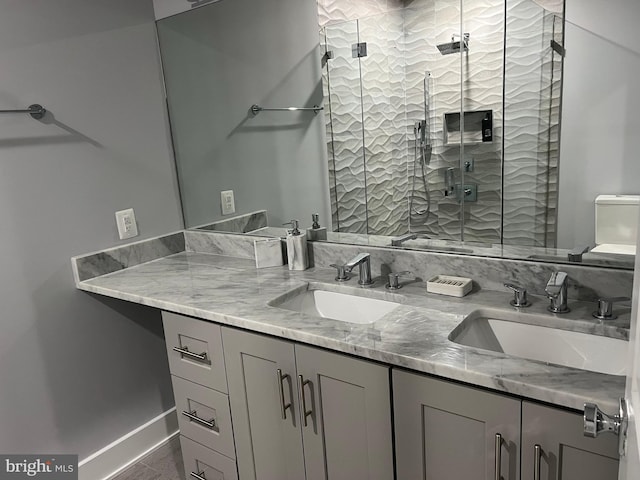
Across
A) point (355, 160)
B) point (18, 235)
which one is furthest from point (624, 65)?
point (18, 235)

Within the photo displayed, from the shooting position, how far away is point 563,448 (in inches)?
38.4

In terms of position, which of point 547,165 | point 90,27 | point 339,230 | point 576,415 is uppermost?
point 90,27

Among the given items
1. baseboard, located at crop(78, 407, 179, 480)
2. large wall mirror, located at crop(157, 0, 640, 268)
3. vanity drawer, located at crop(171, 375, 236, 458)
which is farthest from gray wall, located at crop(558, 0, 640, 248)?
baseboard, located at crop(78, 407, 179, 480)

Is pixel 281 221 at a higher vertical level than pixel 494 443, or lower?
higher

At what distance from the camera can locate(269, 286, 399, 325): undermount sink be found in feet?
5.24

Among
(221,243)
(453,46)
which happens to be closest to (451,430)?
(453,46)

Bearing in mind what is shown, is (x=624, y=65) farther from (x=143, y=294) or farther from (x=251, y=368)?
(x=143, y=294)

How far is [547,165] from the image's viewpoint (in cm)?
142

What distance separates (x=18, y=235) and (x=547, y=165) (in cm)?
177

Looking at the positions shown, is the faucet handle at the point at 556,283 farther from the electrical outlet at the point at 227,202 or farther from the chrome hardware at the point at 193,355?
the electrical outlet at the point at 227,202

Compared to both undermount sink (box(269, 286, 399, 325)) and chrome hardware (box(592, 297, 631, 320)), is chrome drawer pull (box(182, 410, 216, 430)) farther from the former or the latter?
chrome hardware (box(592, 297, 631, 320))

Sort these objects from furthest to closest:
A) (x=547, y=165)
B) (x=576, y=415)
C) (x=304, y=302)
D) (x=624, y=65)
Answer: (x=304, y=302), (x=547, y=165), (x=624, y=65), (x=576, y=415)

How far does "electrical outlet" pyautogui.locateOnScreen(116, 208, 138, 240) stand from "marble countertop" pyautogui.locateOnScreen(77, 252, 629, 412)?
14cm

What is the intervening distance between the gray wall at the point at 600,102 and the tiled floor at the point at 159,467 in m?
1.86
